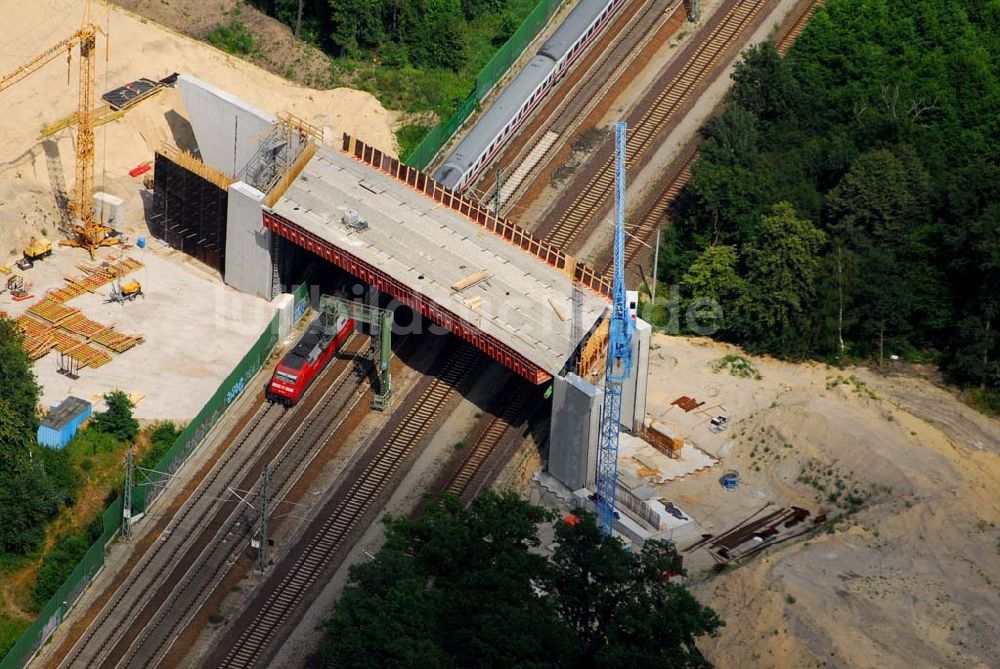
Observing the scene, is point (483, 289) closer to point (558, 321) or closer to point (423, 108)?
point (558, 321)

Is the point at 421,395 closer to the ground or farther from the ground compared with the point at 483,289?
closer to the ground

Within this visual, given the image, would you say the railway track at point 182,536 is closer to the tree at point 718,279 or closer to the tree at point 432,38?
the tree at point 718,279

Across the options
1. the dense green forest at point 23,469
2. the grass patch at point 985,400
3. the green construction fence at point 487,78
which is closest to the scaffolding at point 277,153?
the green construction fence at point 487,78

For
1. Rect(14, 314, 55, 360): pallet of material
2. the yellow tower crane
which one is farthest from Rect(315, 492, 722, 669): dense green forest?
the yellow tower crane

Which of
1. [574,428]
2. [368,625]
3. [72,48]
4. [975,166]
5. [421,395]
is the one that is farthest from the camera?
[72,48]

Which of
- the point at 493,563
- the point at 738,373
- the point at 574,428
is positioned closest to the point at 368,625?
the point at 493,563

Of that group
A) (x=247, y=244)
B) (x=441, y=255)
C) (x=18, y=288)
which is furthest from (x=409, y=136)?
(x=18, y=288)
